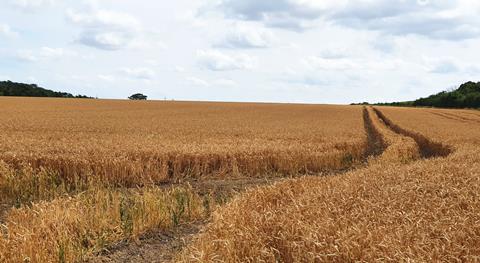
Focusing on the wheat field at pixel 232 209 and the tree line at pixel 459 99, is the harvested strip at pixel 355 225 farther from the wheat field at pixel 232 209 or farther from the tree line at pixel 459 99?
the tree line at pixel 459 99

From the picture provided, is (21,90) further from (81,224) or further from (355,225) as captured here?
(355,225)

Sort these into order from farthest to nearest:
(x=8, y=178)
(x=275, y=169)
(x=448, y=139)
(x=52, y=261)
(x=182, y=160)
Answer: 1. (x=448, y=139)
2. (x=275, y=169)
3. (x=182, y=160)
4. (x=8, y=178)
5. (x=52, y=261)

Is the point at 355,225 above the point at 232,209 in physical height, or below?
above

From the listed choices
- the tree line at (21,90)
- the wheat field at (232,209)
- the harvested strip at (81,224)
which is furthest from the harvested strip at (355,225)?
the tree line at (21,90)

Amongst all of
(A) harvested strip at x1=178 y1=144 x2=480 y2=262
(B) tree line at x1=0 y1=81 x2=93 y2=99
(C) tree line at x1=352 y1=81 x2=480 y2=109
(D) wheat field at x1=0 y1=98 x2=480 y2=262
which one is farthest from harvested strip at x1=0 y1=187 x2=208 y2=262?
(C) tree line at x1=352 y1=81 x2=480 y2=109

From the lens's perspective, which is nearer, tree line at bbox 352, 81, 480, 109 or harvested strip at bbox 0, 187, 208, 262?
harvested strip at bbox 0, 187, 208, 262

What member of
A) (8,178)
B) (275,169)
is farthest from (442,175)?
(8,178)

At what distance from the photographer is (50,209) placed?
30.7ft

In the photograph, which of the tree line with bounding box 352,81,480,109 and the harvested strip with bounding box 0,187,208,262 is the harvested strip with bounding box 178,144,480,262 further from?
the tree line with bounding box 352,81,480,109

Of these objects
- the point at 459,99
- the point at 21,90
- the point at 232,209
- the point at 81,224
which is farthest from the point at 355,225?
the point at 459,99

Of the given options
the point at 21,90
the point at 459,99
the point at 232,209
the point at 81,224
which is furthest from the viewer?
the point at 459,99

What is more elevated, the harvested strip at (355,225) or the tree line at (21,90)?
the tree line at (21,90)

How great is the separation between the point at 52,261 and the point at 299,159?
41.3 ft

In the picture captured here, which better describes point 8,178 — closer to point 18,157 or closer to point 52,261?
point 18,157
